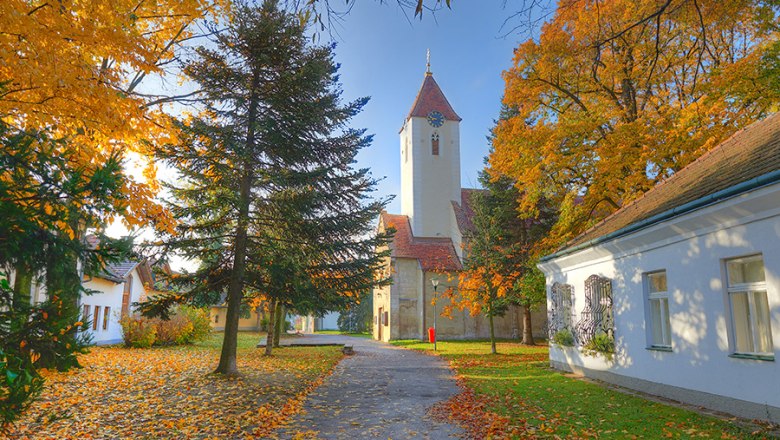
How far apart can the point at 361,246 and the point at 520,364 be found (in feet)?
22.6

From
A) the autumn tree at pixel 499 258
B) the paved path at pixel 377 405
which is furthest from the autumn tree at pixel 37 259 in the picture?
the autumn tree at pixel 499 258

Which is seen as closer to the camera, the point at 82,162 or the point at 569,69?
the point at 82,162

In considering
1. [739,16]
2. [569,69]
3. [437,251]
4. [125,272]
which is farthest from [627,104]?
[125,272]

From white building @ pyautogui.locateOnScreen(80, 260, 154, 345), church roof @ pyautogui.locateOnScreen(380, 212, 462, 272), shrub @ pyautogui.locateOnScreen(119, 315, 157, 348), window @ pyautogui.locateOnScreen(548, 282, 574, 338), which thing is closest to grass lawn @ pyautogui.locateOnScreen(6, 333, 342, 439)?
window @ pyautogui.locateOnScreen(548, 282, 574, 338)

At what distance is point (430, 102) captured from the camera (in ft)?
139

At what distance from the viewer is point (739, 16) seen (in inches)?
455

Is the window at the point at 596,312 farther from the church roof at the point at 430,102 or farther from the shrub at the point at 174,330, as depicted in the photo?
the church roof at the point at 430,102

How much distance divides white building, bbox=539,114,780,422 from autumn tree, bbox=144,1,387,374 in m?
7.61

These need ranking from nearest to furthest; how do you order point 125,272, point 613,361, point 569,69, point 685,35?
point 613,361
point 685,35
point 569,69
point 125,272

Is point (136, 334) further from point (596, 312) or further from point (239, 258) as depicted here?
point (596, 312)

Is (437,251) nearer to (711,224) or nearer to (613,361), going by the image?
(613,361)

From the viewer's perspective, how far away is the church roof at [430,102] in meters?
41.8

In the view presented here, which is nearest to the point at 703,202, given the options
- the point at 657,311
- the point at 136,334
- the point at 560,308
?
the point at 657,311

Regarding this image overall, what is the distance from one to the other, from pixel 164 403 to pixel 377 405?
3.91m
